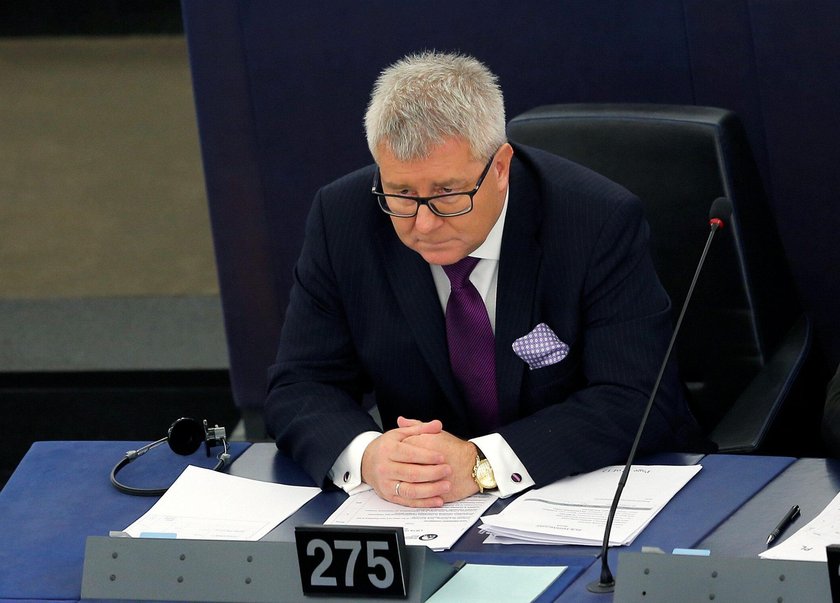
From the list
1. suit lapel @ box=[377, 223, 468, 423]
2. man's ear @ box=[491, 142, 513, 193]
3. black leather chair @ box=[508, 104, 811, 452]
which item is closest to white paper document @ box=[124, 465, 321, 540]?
suit lapel @ box=[377, 223, 468, 423]

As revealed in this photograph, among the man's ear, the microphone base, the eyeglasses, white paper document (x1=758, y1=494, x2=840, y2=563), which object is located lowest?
the microphone base

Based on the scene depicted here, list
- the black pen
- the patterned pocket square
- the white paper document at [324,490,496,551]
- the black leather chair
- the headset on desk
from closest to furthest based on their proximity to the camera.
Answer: the black pen, the white paper document at [324,490,496,551], the headset on desk, the patterned pocket square, the black leather chair

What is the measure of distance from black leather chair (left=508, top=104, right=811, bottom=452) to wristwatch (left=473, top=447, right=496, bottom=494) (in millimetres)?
704

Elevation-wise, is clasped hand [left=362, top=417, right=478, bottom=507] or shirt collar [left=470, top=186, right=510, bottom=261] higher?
shirt collar [left=470, top=186, right=510, bottom=261]

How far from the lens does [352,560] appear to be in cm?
178

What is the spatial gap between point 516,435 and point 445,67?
0.62 m

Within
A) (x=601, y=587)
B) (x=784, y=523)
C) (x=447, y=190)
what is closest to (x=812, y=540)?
(x=784, y=523)

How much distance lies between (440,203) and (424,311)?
0.86 ft

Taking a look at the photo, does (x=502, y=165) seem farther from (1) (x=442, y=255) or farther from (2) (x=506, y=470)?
(2) (x=506, y=470)

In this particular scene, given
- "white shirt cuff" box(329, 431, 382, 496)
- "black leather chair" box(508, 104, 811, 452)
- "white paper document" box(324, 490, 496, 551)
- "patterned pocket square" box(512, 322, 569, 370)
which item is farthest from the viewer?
"black leather chair" box(508, 104, 811, 452)

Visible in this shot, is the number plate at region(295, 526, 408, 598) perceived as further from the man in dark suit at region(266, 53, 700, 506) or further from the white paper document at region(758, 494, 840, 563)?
the white paper document at region(758, 494, 840, 563)

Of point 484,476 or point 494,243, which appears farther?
point 494,243

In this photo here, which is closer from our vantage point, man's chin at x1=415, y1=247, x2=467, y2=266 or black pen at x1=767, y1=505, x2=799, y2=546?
black pen at x1=767, y1=505, x2=799, y2=546

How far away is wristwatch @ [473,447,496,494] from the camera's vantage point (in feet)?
7.17
